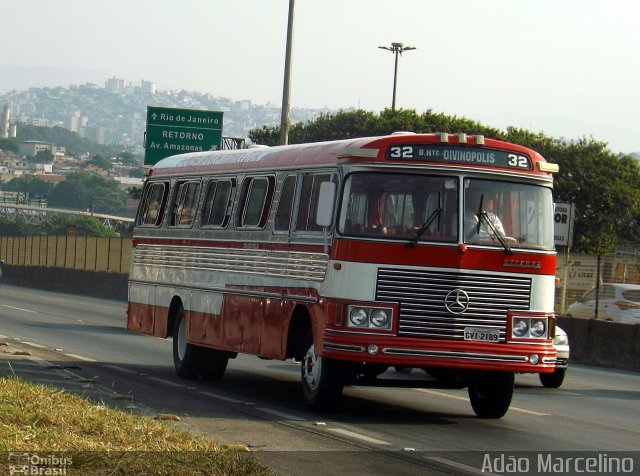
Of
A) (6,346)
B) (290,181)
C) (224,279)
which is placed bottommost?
(6,346)

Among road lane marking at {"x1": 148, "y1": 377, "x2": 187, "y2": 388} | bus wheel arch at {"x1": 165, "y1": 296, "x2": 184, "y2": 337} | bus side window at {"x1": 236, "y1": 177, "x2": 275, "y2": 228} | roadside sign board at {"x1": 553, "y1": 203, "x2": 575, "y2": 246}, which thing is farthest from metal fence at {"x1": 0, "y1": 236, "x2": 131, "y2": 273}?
bus side window at {"x1": 236, "y1": 177, "x2": 275, "y2": 228}

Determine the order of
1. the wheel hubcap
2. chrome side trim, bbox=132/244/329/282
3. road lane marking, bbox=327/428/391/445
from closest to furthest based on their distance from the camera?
1. road lane marking, bbox=327/428/391/445
2. the wheel hubcap
3. chrome side trim, bbox=132/244/329/282

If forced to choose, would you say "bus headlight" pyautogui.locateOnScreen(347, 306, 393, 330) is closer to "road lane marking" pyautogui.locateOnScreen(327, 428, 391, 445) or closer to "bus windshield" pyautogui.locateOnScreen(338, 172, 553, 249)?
"bus windshield" pyautogui.locateOnScreen(338, 172, 553, 249)

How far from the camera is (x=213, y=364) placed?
1867 centimetres

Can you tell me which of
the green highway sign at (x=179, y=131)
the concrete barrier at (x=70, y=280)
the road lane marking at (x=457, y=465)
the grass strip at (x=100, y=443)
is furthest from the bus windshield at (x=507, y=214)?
the concrete barrier at (x=70, y=280)

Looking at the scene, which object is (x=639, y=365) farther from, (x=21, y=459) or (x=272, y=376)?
(x=21, y=459)

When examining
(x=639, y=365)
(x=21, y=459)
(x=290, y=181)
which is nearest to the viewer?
(x=21, y=459)

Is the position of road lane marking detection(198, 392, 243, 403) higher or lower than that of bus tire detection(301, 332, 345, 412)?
lower

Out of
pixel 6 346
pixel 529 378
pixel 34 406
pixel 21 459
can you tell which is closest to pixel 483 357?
pixel 34 406

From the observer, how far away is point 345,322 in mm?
13867

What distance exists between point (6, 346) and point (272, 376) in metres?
5.02

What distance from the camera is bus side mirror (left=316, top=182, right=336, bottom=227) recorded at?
1430 centimetres

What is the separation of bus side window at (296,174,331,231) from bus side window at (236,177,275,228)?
1006 mm

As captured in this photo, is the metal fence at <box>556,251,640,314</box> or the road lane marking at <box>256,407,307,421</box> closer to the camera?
the road lane marking at <box>256,407,307,421</box>
